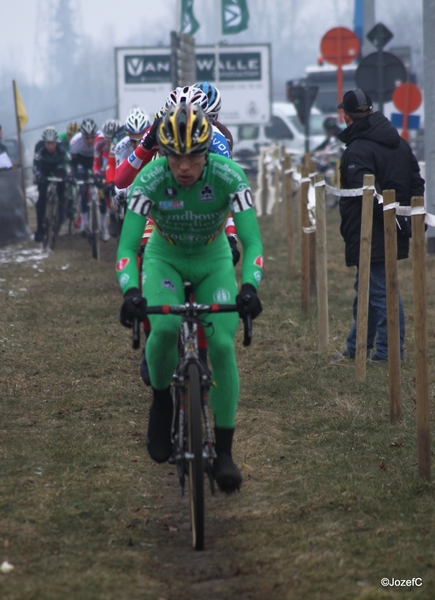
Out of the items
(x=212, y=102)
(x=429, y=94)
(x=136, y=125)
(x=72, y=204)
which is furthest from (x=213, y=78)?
(x=212, y=102)

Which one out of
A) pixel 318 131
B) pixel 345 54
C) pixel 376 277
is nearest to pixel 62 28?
pixel 318 131

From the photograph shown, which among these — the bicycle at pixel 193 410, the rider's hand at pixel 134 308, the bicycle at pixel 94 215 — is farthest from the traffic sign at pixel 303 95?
the rider's hand at pixel 134 308

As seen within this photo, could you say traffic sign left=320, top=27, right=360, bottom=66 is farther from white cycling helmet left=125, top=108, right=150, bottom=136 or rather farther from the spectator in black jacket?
the spectator in black jacket

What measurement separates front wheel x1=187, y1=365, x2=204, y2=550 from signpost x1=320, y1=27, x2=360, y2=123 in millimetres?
19223

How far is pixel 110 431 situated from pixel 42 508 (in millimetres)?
1557

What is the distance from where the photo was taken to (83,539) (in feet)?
15.5

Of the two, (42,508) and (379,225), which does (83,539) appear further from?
(379,225)

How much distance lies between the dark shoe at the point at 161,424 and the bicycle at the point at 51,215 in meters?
11.7

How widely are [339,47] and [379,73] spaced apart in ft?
31.5

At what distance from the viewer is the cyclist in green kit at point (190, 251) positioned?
16.2 feet

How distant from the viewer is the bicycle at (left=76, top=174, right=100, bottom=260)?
1535cm

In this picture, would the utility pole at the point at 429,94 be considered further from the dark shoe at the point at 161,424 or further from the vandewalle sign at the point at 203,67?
the vandewalle sign at the point at 203,67

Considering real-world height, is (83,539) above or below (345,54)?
below

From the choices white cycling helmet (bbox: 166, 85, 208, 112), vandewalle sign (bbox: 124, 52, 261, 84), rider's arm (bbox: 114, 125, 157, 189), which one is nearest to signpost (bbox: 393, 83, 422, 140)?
white cycling helmet (bbox: 166, 85, 208, 112)
